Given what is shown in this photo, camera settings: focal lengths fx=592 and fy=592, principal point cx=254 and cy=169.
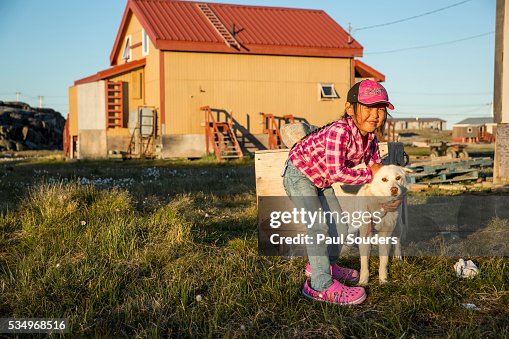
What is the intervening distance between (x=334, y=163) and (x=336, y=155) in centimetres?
6

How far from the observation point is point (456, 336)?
3.45 m

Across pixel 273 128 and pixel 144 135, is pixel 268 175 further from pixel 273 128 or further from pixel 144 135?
pixel 273 128

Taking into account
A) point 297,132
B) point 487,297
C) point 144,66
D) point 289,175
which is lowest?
point 487,297

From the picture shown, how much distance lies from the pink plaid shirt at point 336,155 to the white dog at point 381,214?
5.6 inches

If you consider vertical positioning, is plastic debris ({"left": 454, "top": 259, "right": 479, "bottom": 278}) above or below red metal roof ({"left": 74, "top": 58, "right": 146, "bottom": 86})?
below

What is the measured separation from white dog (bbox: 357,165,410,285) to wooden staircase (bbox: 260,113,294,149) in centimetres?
1938

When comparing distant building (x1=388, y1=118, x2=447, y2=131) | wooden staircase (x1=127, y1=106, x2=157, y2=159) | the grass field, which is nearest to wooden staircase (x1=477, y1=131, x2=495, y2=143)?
wooden staircase (x1=127, y1=106, x2=157, y2=159)

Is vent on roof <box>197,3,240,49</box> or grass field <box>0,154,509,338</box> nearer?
grass field <box>0,154,509,338</box>

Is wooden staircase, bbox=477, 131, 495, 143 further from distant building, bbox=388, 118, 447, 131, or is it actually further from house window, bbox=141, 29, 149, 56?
distant building, bbox=388, 118, 447, 131

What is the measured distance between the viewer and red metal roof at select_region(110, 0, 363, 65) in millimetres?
23266

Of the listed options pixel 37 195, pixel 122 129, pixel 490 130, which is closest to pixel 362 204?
pixel 37 195

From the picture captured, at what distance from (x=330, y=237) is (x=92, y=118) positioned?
21.7 metres

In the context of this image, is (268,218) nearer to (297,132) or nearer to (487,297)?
(297,132)

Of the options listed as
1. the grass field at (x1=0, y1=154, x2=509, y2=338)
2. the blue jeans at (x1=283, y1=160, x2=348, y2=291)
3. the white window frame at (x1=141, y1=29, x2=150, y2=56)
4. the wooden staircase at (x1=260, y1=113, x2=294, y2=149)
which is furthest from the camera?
the white window frame at (x1=141, y1=29, x2=150, y2=56)
